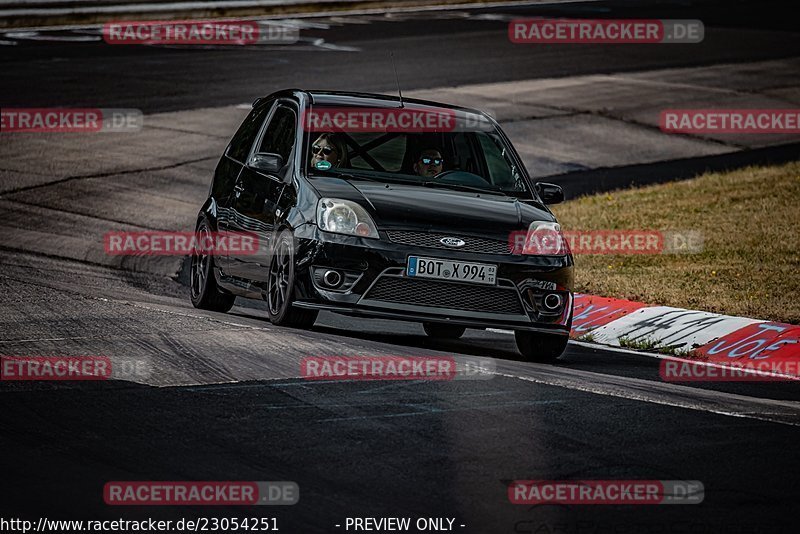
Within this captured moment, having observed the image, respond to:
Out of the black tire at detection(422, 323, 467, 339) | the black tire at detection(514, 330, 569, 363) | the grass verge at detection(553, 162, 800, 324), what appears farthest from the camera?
the grass verge at detection(553, 162, 800, 324)

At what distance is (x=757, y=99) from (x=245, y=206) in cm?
1715

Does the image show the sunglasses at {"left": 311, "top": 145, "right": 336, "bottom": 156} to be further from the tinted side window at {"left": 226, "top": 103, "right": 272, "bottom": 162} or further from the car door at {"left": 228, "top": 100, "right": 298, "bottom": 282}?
the tinted side window at {"left": 226, "top": 103, "right": 272, "bottom": 162}

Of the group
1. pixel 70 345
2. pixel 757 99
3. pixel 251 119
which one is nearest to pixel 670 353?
pixel 251 119

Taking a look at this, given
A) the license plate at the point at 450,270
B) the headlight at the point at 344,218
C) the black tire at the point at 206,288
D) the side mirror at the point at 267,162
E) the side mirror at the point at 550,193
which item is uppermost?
the side mirror at the point at 267,162

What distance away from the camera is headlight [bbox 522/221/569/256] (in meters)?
9.77

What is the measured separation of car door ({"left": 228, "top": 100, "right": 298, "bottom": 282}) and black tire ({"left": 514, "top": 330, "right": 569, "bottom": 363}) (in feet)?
5.87

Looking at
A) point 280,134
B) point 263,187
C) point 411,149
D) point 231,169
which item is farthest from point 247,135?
point 411,149

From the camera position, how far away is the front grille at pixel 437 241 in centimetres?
942

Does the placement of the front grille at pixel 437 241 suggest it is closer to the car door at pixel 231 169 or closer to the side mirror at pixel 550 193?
the side mirror at pixel 550 193

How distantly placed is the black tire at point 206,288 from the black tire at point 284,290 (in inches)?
53.7

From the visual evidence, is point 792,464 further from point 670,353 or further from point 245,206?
point 245,206

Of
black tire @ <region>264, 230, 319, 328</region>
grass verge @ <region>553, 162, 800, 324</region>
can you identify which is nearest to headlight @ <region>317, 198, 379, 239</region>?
black tire @ <region>264, 230, 319, 328</region>

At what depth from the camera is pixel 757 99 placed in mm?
26188

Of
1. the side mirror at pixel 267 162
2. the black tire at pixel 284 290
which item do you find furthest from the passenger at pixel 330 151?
the black tire at pixel 284 290
